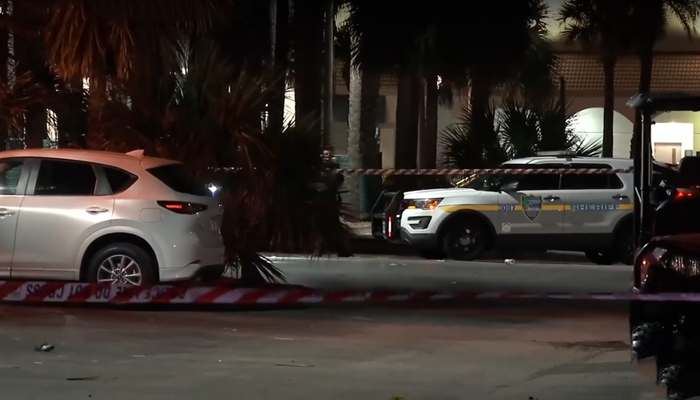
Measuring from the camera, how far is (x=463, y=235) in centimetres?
1596

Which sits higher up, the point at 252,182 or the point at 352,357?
the point at 252,182

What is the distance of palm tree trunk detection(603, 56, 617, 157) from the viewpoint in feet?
96.4

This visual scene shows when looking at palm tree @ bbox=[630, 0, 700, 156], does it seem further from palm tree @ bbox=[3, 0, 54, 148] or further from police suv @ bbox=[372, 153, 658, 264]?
palm tree @ bbox=[3, 0, 54, 148]

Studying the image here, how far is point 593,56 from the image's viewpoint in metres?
32.4

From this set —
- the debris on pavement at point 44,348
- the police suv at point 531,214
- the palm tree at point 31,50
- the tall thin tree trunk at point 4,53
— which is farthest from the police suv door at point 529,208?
the debris on pavement at point 44,348

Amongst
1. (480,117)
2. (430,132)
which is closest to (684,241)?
(480,117)

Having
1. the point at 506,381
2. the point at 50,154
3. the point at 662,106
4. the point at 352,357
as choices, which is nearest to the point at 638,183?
the point at 662,106

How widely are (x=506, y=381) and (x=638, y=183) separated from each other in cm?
182

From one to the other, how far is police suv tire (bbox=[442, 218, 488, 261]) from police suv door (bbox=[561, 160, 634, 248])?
1.23 m

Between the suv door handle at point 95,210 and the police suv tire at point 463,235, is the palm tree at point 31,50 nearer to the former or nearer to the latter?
the suv door handle at point 95,210

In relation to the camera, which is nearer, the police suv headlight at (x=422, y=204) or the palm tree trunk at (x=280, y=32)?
the police suv headlight at (x=422, y=204)

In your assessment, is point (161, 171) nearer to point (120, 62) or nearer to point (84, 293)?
point (84, 293)

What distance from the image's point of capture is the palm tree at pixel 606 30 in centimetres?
2931

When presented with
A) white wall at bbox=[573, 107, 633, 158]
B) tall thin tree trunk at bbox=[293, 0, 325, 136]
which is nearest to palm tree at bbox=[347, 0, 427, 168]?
tall thin tree trunk at bbox=[293, 0, 325, 136]
